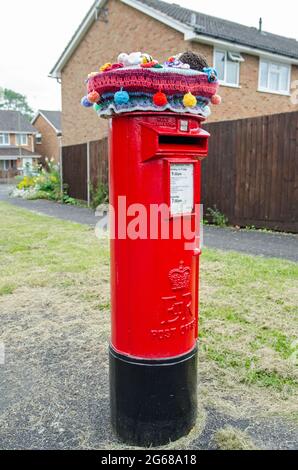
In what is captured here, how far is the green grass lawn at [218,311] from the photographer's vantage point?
2.70 meters

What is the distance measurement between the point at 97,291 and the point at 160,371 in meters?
2.51

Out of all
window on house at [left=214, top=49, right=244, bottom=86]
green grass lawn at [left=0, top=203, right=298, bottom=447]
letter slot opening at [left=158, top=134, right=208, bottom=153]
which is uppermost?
window on house at [left=214, top=49, right=244, bottom=86]

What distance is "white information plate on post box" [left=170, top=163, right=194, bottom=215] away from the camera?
2131 mm

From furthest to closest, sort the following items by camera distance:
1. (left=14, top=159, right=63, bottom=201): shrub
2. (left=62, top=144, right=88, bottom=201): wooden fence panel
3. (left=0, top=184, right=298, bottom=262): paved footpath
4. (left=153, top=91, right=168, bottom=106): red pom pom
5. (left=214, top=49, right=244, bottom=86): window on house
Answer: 1. (left=14, top=159, right=63, bottom=201): shrub
2. (left=214, top=49, right=244, bottom=86): window on house
3. (left=62, top=144, right=88, bottom=201): wooden fence panel
4. (left=0, top=184, right=298, bottom=262): paved footpath
5. (left=153, top=91, right=168, bottom=106): red pom pom

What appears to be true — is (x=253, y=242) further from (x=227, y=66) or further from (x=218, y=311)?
(x=227, y=66)

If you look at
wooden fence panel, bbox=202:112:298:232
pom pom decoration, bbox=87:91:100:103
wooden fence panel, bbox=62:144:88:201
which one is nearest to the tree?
wooden fence panel, bbox=62:144:88:201

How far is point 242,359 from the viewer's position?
3035 millimetres

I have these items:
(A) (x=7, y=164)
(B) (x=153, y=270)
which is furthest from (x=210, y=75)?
(A) (x=7, y=164)

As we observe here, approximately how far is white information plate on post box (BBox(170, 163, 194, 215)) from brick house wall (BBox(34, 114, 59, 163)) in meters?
42.6

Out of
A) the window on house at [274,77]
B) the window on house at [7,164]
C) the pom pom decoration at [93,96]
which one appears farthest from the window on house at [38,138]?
the pom pom decoration at [93,96]

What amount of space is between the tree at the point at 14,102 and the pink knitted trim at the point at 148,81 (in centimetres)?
9052

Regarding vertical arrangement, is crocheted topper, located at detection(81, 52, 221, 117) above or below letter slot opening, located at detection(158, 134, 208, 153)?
above

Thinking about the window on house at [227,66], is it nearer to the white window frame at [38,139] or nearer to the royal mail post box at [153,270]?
the royal mail post box at [153,270]

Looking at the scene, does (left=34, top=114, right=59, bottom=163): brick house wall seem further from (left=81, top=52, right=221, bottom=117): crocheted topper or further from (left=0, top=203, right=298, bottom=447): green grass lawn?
(left=81, top=52, right=221, bottom=117): crocheted topper
